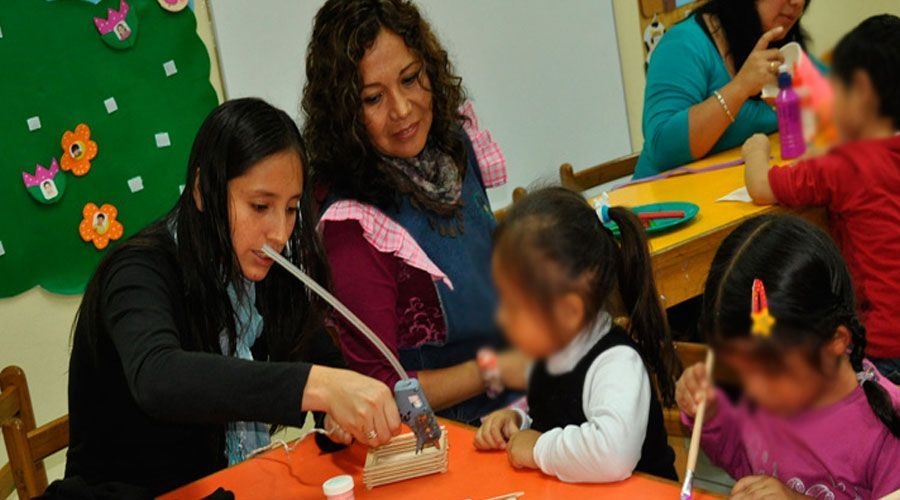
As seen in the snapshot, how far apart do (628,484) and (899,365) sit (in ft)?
1.84

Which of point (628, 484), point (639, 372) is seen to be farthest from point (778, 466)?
point (628, 484)

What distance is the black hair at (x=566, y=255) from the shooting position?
0.27 metres

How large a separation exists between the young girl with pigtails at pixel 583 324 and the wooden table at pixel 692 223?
52cm

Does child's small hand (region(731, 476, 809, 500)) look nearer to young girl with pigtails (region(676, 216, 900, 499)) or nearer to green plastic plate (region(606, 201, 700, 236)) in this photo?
young girl with pigtails (region(676, 216, 900, 499))

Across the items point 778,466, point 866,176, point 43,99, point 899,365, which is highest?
point 43,99

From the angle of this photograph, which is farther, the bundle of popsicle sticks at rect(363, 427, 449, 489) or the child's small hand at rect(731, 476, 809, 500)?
the bundle of popsicle sticks at rect(363, 427, 449, 489)

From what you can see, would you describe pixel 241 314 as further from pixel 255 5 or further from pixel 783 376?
pixel 255 5

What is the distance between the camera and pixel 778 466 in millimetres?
620

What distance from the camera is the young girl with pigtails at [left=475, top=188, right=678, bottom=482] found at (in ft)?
0.89

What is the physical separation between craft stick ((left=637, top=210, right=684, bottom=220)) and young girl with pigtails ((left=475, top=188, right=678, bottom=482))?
2.59 ft

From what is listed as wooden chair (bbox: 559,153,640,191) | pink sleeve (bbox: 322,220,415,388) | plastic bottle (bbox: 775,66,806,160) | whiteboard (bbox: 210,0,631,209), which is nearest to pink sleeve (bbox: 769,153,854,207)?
plastic bottle (bbox: 775,66,806,160)

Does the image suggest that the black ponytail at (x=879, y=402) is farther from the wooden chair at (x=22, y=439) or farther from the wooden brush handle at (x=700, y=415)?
the wooden chair at (x=22, y=439)

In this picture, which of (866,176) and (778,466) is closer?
(866,176)

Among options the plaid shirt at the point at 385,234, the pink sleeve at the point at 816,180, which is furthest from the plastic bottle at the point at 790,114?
the plaid shirt at the point at 385,234
